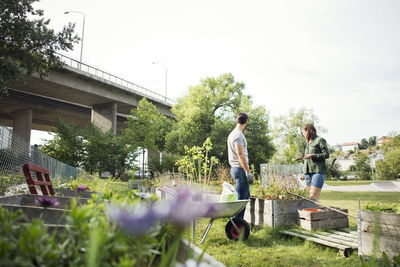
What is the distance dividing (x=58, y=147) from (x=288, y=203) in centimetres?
2107

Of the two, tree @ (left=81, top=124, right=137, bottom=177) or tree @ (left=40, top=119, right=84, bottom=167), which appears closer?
tree @ (left=40, top=119, right=84, bottom=167)

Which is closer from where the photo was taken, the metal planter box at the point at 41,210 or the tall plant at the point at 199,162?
the metal planter box at the point at 41,210

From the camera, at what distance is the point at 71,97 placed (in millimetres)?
26094

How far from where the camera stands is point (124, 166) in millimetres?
23203

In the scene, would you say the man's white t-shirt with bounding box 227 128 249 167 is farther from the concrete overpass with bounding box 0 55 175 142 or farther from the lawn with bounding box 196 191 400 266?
the concrete overpass with bounding box 0 55 175 142

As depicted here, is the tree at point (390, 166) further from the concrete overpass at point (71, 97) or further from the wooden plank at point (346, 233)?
the wooden plank at point (346, 233)

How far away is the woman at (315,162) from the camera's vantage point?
4.88 m

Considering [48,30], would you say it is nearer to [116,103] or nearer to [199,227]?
[199,227]

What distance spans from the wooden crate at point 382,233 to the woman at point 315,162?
1.68 m

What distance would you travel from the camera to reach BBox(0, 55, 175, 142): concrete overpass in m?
22.7

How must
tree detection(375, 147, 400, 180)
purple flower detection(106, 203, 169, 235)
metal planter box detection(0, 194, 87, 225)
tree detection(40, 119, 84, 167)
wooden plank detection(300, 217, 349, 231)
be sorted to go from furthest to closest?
tree detection(375, 147, 400, 180), tree detection(40, 119, 84, 167), wooden plank detection(300, 217, 349, 231), metal planter box detection(0, 194, 87, 225), purple flower detection(106, 203, 169, 235)

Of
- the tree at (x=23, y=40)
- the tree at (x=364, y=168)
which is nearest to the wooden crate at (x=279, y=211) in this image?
the tree at (x=23, y=40)

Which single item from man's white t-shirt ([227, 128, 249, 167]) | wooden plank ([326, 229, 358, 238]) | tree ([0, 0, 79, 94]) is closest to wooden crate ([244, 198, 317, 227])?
wooden plank ([326, 229, 358, 238])

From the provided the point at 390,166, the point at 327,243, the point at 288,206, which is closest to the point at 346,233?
the point at 327,243
